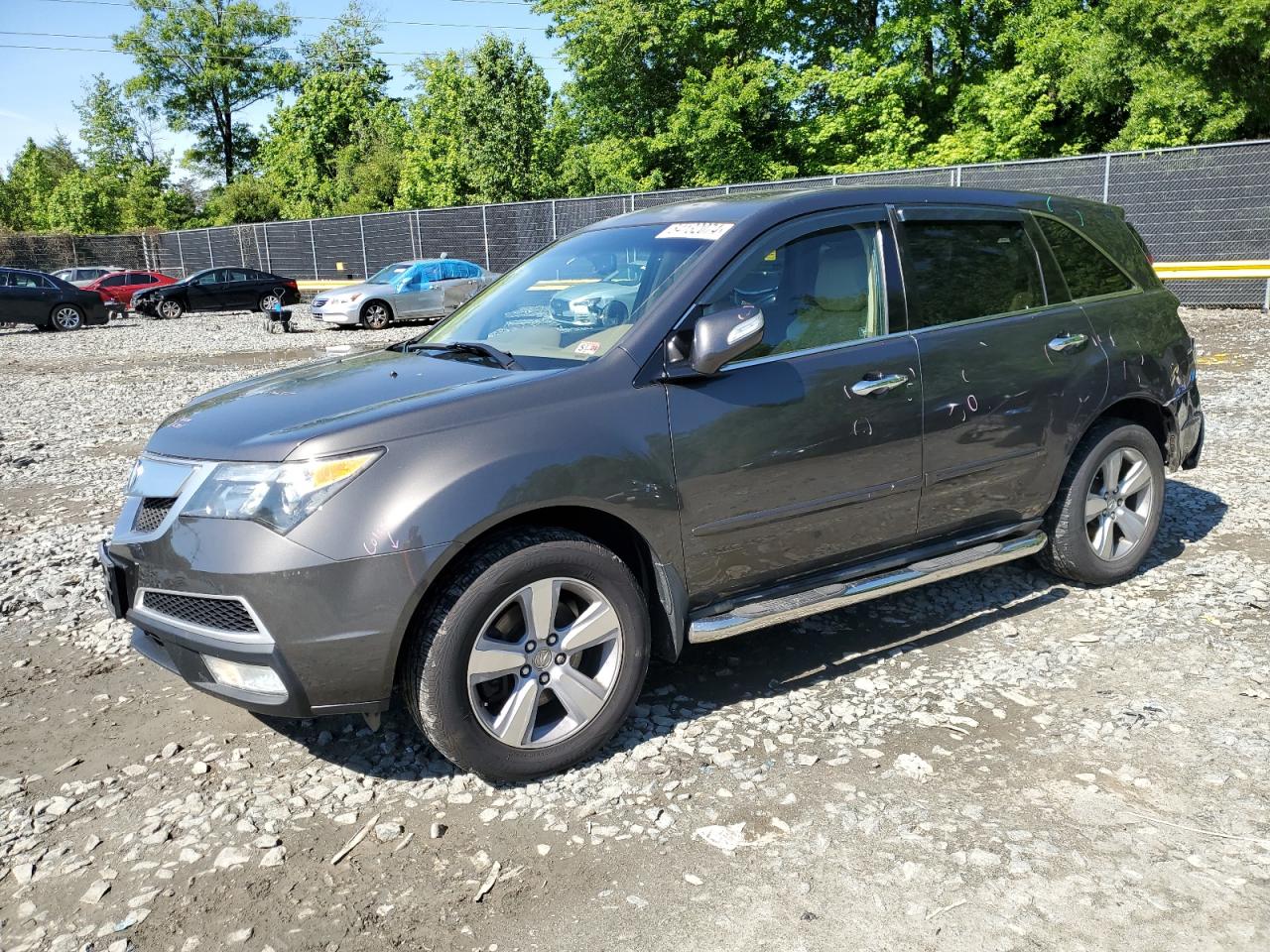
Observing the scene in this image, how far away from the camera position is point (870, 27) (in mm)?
33188

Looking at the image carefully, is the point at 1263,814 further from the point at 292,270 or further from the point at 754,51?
the point at 292,270

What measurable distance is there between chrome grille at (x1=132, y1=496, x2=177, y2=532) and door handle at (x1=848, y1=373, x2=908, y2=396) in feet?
7.96

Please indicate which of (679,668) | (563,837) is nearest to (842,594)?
(679,668)

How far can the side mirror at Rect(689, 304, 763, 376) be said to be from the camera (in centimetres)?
347

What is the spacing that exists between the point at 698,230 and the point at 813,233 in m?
0.45

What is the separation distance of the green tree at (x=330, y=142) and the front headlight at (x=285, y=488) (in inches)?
2031

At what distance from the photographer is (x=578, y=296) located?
407 cm

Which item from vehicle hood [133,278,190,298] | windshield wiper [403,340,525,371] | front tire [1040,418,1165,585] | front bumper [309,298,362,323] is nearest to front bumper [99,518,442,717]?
windshield wiper [403,340,525,371]

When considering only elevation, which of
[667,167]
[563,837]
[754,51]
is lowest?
[563,837]

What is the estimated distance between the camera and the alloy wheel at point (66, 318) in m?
25.5

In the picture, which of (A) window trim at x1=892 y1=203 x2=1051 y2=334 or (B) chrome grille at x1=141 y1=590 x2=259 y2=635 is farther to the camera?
(A) window trim at x1=892 y1=203 x2=1051 y2=334

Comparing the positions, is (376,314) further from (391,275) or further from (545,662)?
(545,662)

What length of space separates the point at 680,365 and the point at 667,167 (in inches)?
1293

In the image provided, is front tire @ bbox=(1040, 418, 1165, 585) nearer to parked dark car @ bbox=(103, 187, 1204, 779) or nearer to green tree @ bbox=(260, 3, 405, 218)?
parked dark car @ bbox=(103, 187, 1204, 779)
